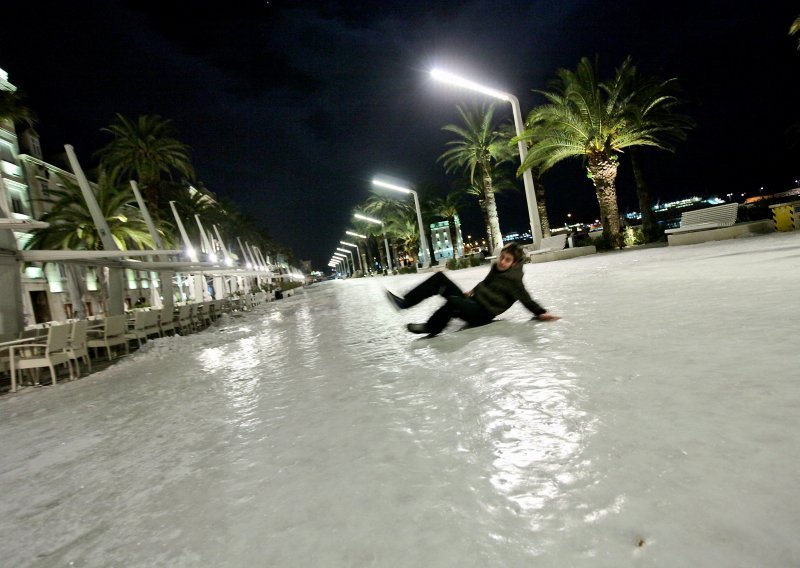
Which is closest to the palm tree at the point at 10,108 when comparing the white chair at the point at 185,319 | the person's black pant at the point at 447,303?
the white chair at the point at 185,319

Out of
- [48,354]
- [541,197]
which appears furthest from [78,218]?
[541,197]

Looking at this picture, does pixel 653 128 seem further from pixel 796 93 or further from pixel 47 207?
pixel 796 93

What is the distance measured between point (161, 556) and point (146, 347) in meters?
10.8

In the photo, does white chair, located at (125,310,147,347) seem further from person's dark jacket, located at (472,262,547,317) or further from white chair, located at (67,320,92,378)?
person's dark jacket, located at (472,262,547,317)

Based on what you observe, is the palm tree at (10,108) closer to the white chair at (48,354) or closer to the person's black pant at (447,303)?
the white chair at (48,354)

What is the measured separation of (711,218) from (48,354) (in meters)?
19.4

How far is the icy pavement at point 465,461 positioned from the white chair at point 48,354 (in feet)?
11.4

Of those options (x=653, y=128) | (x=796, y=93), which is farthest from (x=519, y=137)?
(x=796, y=93)

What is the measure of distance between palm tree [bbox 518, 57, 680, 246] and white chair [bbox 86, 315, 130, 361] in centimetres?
1531

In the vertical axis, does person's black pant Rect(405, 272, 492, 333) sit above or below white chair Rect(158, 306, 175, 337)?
below

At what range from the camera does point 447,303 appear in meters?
5.77

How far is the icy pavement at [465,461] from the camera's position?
1.58 m

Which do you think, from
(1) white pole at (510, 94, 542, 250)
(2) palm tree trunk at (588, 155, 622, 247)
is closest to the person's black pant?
(1) white pole at (510, 94, 542, 250)

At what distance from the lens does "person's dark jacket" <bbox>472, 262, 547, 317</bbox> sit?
18.0ft
